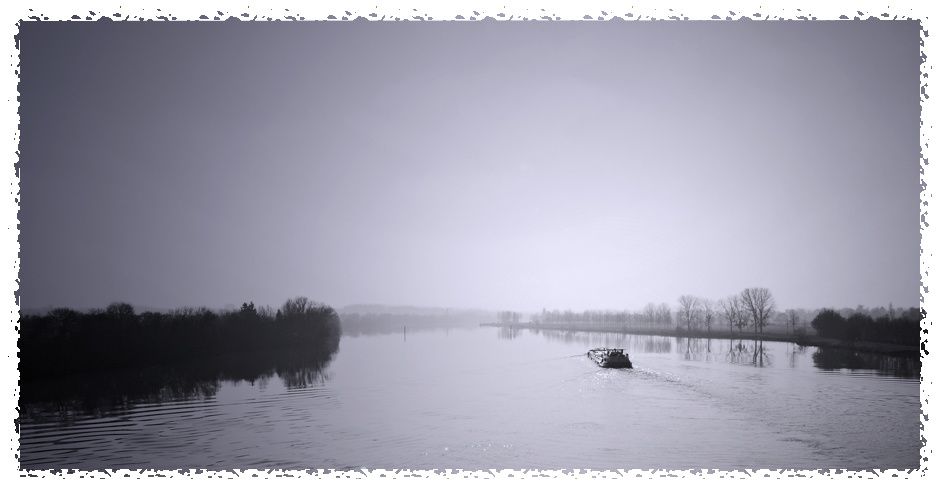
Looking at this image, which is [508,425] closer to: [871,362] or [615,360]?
[615,360]

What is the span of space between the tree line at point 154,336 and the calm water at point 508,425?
4275 mm

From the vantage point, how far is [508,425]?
16.6 meters

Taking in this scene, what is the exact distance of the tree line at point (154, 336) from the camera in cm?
2356

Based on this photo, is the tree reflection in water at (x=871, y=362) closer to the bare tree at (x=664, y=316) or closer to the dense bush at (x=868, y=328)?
the dense bush at (x=868, y=328)

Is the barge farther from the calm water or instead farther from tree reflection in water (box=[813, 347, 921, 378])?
tree reflection in water (box=[813, 347, 921, 378])

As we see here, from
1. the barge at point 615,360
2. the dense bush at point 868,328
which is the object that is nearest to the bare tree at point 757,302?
the dense bush at point 868,328

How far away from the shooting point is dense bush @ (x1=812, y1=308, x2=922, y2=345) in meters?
38.2

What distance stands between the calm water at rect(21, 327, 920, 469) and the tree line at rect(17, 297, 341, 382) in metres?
4.28

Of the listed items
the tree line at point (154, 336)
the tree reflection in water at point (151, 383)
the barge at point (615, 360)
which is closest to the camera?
the tree reflection in water at point (151, 383)

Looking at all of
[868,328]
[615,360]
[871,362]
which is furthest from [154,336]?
[868,328]

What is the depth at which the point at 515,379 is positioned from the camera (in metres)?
29.6

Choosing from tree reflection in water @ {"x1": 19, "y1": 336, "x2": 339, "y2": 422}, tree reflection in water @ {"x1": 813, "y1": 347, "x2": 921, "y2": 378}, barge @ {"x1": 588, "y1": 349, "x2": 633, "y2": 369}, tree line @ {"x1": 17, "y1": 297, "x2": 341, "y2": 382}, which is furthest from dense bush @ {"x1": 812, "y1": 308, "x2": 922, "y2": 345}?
tree line @ {"x1": 17, "y1": 297, "x2": 341, "y2": 382}

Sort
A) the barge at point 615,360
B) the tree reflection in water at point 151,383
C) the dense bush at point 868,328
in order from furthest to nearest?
the dense bush at point 868,328
the barge at point 615,360
the tree reflection in water at point 151,383

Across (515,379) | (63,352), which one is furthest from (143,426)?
(515,379)
